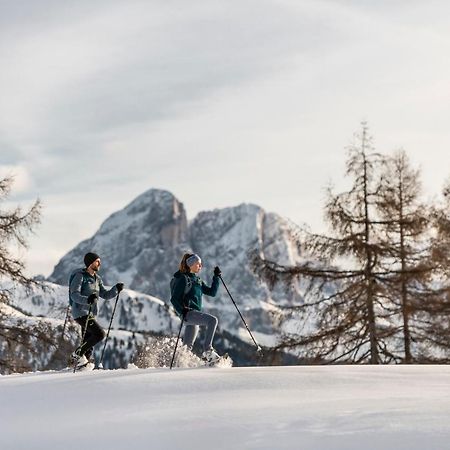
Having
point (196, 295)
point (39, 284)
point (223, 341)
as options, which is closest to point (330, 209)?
point (39, 284)

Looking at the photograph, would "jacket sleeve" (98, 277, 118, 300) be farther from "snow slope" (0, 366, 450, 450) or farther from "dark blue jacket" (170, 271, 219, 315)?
"snow slope" (0, 366, 450, 450)

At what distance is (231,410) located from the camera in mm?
5953

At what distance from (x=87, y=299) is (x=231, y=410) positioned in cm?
455

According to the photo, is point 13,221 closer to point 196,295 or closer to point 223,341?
point 196,295

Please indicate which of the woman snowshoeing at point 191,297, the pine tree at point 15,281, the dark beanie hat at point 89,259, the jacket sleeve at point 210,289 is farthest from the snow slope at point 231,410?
the pine tree at point 15,281

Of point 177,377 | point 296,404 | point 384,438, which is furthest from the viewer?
point 177,377

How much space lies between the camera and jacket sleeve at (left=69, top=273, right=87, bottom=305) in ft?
32.9

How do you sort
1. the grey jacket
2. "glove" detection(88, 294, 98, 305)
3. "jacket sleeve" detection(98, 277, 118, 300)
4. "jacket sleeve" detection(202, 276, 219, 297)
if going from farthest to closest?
"jacket sleeve" detection(98, 277, 118, 300), "jacket sleeve" detection(202, 276, 219, 297), the grey jacket, "glove" detection(88, 294, 98, 305)

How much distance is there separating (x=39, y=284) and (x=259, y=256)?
5.72 meters

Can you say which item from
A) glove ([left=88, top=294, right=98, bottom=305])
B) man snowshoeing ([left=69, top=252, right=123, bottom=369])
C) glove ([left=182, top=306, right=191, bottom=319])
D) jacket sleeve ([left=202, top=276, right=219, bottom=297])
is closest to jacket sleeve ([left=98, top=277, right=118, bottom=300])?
man snowshoeing ([left=69, top=252, right=123, bottom=369])

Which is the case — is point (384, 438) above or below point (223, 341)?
below

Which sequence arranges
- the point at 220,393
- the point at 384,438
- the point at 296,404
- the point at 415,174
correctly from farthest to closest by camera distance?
the point at 415,174
the point at 220,393
the point at 296,404
the point at 384,438

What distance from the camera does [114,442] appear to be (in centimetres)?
537

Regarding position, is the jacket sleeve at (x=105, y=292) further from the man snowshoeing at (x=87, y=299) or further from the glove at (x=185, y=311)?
the glove at (x=185, y=311)
